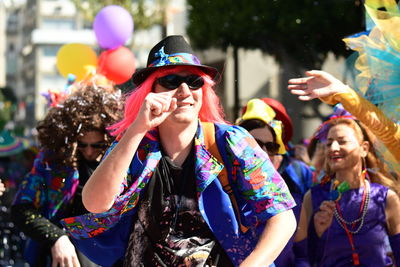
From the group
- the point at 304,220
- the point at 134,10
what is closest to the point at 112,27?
the point at 304,220

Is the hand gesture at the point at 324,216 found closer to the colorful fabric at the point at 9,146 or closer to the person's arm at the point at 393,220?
the person's arm at the point at 393,220

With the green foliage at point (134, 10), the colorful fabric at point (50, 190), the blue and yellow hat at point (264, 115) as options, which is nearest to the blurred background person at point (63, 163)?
the colorful fabric at point (50, 190)

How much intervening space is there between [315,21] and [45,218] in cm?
1029

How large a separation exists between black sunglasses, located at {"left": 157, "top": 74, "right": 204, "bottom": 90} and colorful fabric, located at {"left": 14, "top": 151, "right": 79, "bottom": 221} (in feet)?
5.11

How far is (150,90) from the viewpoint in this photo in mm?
2916

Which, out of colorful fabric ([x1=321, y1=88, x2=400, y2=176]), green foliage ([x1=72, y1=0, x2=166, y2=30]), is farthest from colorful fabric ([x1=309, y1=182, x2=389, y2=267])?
green foliage ([x1=72, y1=0, x2=166, y2=30])

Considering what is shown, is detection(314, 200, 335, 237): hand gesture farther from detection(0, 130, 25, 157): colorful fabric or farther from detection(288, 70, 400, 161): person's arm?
detection(0, 130, 25, 157): colorful fabric

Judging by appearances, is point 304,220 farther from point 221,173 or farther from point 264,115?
point 221,173

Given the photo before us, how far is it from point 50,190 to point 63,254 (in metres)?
0.58

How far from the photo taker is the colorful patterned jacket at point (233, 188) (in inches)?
106

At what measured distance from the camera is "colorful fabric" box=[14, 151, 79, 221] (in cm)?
416

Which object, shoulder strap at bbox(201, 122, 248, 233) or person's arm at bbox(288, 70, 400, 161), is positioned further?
person's arm at bbox(288, 70, 400, 161)

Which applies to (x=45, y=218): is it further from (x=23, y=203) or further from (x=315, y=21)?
(x=315, y=21)

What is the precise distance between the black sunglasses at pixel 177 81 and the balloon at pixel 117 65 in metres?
3.49
